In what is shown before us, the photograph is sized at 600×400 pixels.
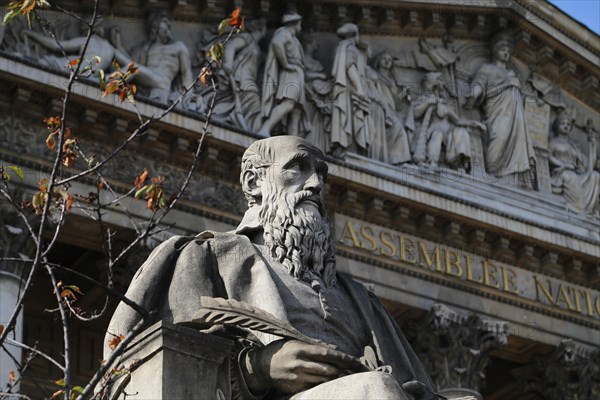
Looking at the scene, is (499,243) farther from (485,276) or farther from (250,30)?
(250,30)

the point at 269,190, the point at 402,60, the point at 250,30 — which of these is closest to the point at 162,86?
the point at 250,30

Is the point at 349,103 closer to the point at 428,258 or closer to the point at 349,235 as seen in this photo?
the point at 349,235

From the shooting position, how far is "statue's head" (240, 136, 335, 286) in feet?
19.8

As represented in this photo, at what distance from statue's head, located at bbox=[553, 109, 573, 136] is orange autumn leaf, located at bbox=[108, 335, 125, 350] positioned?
18.2 meters

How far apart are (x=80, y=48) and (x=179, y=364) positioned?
1308 cm

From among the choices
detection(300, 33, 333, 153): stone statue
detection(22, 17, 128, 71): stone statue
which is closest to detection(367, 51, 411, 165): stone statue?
detection(300, 33, 333, 153): stone statue

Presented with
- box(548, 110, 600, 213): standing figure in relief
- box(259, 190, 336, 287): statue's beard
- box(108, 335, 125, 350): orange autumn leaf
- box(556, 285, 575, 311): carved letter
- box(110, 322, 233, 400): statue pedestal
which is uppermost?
box(548, 110, 600, 213): standing figure in relief

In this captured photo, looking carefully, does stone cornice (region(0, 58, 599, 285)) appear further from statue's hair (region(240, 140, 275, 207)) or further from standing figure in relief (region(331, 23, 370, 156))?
statue's hair (region(240, 140, 275, 207))

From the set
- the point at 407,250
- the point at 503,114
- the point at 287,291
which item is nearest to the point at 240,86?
the point at 407,250

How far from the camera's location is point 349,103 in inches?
786

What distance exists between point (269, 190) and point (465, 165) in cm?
1543

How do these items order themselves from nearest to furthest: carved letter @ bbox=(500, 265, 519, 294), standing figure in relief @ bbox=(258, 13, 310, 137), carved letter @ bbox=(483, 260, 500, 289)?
standing figure in relief @ bbox=(258, 13, 310, 137) < carved letter @ bbox=(483, 260, 500, 289) < carved letter @ bbox=(500, 265, 519, 294)

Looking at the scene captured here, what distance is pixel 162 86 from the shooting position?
18.2 meters

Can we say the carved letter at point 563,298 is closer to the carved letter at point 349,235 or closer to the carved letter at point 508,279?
the carved letter at point 508,279
